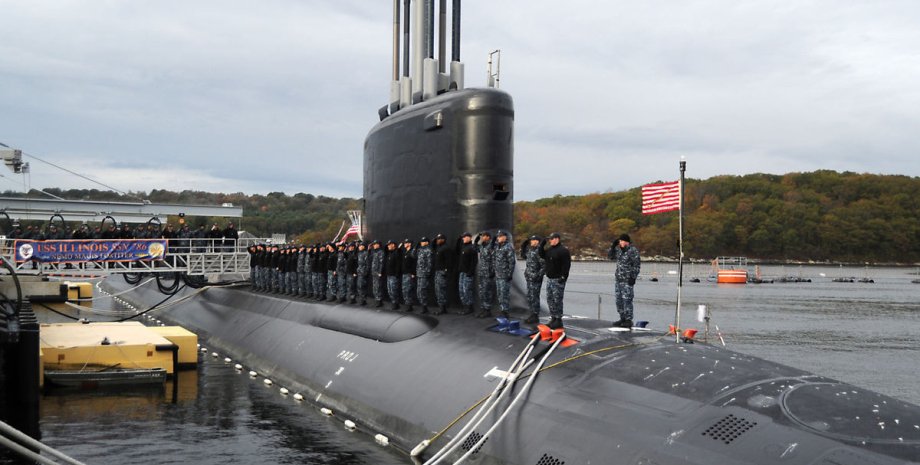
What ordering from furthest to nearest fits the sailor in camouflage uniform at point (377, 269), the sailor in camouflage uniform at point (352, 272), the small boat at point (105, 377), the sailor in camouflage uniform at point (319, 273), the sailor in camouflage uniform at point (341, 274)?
the sailor in camouflage uniform at point (319, 273) < the sailor in camouflage uniform at point (341, 274) < the sailor in camouflage uniform at point (352, 272) < the sailor in camouflage uniform at point (377, 269) < the small boat at point (105, 377)

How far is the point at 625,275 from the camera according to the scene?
11.2 metres

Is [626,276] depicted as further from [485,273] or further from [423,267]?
[423,267]

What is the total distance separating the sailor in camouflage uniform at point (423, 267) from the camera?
531 inches

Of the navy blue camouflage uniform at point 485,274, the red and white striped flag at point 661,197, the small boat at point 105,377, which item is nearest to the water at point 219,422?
the small boat at point 105,377

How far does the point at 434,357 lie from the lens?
11133mm

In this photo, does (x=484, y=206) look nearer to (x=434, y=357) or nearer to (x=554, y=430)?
(x=434, y=357)

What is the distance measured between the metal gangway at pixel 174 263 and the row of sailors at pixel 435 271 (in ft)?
20.8

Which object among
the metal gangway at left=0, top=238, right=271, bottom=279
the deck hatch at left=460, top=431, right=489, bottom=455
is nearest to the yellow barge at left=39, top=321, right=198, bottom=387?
the metal gangway at left=0, top=238, right=271, bottom=279

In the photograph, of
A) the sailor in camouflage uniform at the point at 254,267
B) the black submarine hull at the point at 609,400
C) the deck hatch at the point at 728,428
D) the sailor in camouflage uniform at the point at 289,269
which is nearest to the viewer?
the black submarine hull at the point at 609,400

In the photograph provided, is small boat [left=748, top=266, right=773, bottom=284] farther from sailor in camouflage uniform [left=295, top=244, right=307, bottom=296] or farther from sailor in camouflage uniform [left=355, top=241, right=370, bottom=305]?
sailor in camouflage uniform [left=355, top=241, right=370, bottom=305]

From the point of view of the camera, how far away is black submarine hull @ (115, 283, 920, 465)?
21.4 ft

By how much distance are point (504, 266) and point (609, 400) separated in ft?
13.7

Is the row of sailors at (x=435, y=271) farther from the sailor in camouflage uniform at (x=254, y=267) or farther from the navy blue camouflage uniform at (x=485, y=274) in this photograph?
the sailor in camouflage uniform at (x=254, y=267)

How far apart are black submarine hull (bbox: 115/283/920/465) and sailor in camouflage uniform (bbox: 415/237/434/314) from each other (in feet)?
1.95
